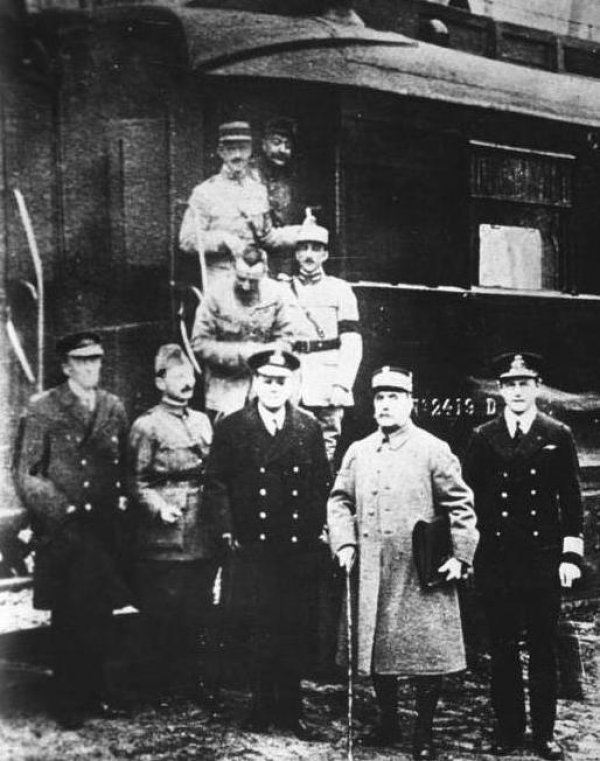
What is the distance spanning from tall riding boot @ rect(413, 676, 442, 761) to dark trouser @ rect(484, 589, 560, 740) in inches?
12.6

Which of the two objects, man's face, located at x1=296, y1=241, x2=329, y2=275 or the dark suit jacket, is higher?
man's face, located at x1=296, y1=241, x2=329, y2=275

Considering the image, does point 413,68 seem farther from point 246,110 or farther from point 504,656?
point 504,656

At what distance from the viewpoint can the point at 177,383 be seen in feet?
15.2

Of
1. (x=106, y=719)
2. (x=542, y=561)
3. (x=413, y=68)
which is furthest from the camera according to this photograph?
(x=413, y=68)

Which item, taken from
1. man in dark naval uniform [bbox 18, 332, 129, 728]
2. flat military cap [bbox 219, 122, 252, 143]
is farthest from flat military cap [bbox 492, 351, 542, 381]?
man in dark naval uniform [bbox 18, 332, 129, 728]

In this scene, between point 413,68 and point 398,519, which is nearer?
point 398,519

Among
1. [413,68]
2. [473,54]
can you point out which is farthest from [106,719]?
[473,54]

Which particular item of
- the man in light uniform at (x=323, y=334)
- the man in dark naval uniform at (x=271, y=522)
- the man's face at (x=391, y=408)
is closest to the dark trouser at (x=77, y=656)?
the man in dark naval uniform at (x=271, y=522)

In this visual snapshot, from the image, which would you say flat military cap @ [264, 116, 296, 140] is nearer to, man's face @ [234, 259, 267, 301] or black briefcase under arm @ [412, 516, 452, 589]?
man's face @ [234, 259, 267, 301]

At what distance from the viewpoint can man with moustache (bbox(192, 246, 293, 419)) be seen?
472cm

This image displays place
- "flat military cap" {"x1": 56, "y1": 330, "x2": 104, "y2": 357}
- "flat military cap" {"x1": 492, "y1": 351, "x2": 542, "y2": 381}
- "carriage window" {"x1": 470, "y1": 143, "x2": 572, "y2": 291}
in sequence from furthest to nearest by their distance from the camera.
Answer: "carriage window" {"x1": 470, "y1": 143, "x2": 572, "y2": 291} < "flat military cap" {"x1": 492, "y1": 351, "x2": 542, "y2": 381} < "flat military cap" {"x1": 56, "y1": 330, "x2": 104, "y2": 357}

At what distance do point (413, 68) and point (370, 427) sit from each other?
1.87 m

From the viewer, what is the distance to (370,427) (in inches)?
192

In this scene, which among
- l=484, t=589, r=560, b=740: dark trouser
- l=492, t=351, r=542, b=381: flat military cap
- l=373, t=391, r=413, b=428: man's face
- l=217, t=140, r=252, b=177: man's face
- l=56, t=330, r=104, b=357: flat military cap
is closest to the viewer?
l=56, t=330, r=104, b=357: flat military cap
